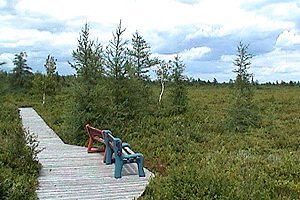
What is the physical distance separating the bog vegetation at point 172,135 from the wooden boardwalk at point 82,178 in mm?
329

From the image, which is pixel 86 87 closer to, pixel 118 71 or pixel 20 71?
pixel 118 71

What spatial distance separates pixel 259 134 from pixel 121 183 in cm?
800

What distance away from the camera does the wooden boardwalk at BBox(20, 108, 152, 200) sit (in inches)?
300

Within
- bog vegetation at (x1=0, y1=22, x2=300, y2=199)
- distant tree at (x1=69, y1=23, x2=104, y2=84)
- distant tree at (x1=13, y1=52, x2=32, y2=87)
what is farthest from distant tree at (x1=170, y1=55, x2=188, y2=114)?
distant tree at (x1=13, y1=52, x2=32, y2=87)

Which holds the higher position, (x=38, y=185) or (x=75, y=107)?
(x=75, y=107)

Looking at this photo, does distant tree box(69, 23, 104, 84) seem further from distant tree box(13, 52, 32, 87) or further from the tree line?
distant tree box(13, 52, 32, 87)

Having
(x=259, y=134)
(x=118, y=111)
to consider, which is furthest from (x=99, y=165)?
(x=259, y=134)

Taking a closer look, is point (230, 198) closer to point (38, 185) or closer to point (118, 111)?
point (38, 185)

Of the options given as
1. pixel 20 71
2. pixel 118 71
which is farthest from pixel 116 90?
pixel 20 71

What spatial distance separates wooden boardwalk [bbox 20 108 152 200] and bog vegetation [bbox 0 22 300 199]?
1.08 ft

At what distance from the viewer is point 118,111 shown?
15531 mm

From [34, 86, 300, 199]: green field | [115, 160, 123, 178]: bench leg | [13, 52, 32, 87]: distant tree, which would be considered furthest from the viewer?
[13, 52, 32, 87]: distant tree

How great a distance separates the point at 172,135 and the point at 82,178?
5539mm

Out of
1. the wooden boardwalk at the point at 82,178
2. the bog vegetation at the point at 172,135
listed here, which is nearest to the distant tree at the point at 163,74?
the bog vegetation at the point at 172,135
